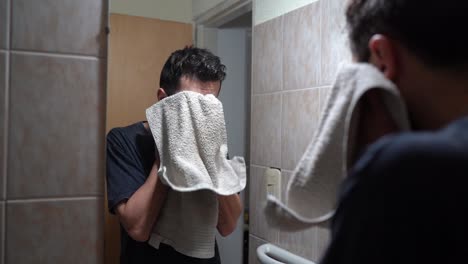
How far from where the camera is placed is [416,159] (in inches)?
10.7

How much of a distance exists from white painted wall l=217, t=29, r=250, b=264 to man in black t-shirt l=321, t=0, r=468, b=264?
1.94ft

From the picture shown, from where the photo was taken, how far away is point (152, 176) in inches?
31.2

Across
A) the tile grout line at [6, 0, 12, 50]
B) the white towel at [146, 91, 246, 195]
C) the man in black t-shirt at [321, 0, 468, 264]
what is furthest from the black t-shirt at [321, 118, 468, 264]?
the tile grout line at [6, 0, 12, 50]

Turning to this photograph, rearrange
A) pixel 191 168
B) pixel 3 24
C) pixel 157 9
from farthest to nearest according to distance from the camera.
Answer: pixel 157 9
pixel 191 168
pixel 3 24

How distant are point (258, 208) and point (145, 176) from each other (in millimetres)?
308

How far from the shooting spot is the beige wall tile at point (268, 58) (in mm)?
1020

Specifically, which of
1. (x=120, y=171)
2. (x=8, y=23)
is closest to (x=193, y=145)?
(x=120, y=171)

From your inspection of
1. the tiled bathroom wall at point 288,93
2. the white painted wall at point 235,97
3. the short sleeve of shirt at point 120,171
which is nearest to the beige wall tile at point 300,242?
the tiled bathroom wall at point 288,93

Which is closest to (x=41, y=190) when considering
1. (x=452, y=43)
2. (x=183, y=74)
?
(x=183, y=74)

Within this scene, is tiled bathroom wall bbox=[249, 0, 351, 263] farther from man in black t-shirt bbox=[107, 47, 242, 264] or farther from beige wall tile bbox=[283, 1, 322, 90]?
man in black t-shirt bbox=[107, 47, 242, 264]

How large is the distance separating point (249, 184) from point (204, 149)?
255 mm

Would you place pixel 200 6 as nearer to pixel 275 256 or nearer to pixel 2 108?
pixel 2 108

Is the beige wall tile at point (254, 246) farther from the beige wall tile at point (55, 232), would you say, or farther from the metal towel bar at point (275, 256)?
the beige wall tile at point (55, 232)

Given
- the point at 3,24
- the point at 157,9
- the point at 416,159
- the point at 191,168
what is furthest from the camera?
the point at 157,9
